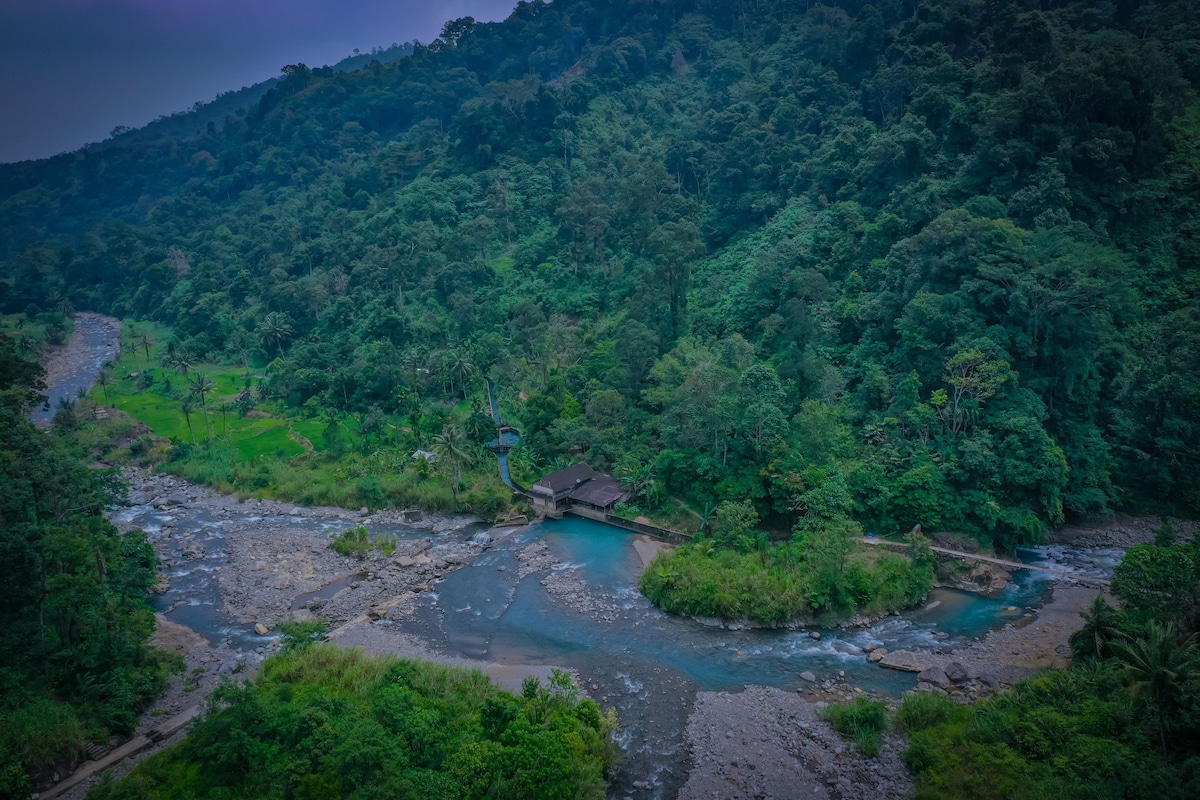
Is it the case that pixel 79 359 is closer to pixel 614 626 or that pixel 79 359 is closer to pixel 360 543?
pixel 360 543

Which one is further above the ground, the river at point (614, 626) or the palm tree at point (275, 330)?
the palm tree at point (275, 330)

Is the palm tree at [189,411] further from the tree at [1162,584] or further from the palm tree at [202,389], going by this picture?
the tree at [1162,584]

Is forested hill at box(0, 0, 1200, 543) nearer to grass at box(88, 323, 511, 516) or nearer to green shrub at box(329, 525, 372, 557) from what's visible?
grass at box(88, 323, 511, 516)

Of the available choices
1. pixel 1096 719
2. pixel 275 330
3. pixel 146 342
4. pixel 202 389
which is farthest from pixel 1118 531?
pixel 146 342

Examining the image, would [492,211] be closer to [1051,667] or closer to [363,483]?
[363,483]

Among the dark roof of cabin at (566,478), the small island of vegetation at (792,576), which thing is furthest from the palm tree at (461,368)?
the small island of vegetation at (792,576)
